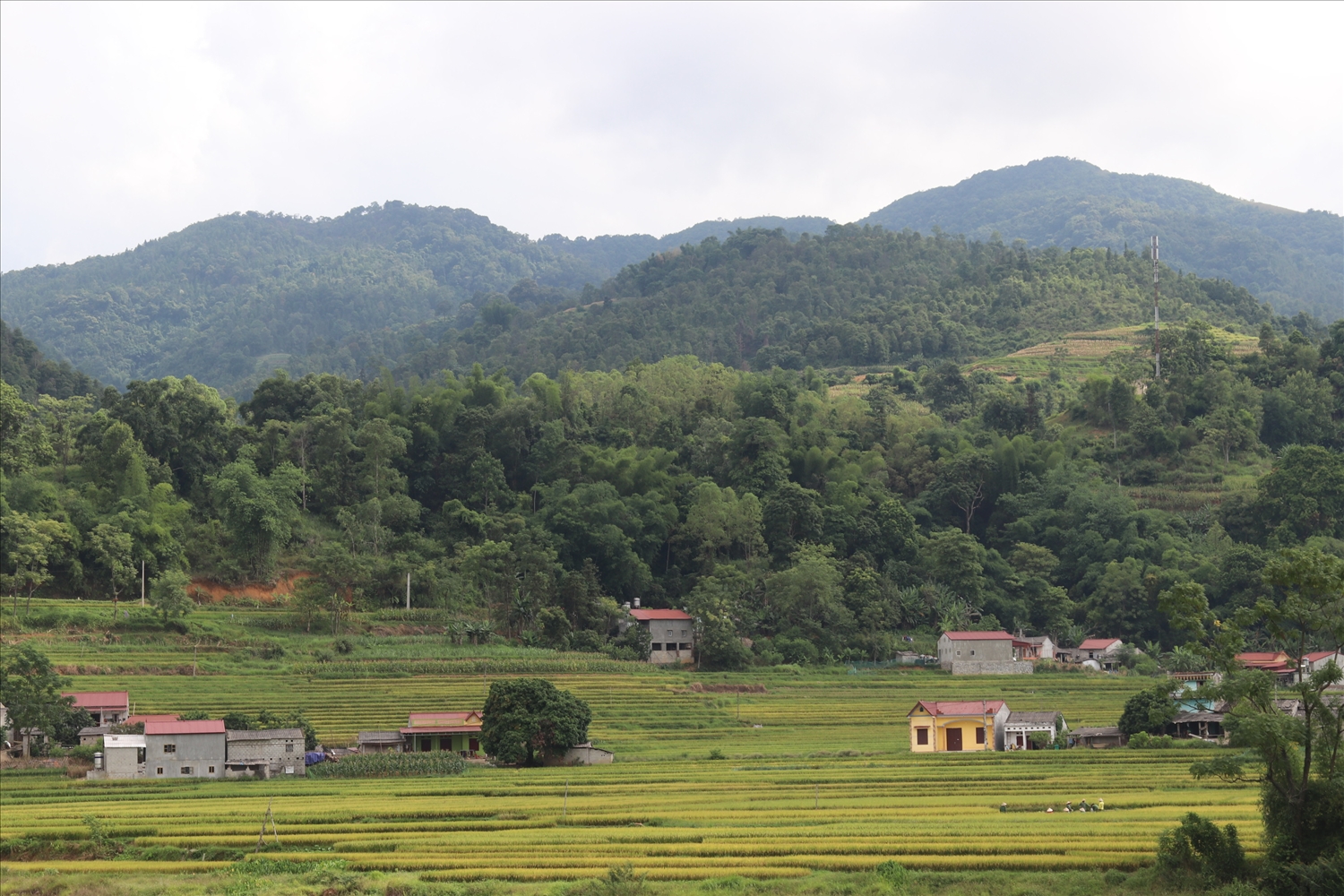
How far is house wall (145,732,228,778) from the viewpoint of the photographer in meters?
38.4

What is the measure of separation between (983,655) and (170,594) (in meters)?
34.5

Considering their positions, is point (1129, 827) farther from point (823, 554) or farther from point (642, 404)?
point (642, 404)

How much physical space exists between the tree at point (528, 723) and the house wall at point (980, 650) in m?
24.5

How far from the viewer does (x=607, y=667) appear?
185 ft

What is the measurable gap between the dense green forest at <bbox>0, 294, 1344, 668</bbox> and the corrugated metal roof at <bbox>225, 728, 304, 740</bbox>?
1566 centimetres

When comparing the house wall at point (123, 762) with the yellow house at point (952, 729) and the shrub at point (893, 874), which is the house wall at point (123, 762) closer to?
the yellow house at point (952, 729)

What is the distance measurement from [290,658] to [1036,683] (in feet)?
101

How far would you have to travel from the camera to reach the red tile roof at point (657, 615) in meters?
61.2

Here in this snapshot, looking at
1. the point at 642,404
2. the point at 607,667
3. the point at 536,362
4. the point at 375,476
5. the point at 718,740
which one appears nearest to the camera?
the point at 718,740

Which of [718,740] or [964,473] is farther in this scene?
[964,473]

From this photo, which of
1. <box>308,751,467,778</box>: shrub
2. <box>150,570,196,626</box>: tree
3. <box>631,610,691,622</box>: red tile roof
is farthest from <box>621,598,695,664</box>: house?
<box>308,751,467,778</box>: shrub

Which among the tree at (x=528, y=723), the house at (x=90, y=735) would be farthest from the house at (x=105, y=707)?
the tree at (x=528, y=723)

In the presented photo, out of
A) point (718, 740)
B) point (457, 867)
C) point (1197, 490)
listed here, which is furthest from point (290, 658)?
point (1197, 490)

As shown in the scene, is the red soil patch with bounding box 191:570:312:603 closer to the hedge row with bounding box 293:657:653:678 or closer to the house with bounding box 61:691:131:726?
the hedge row with bounding box 293:657:653:678
